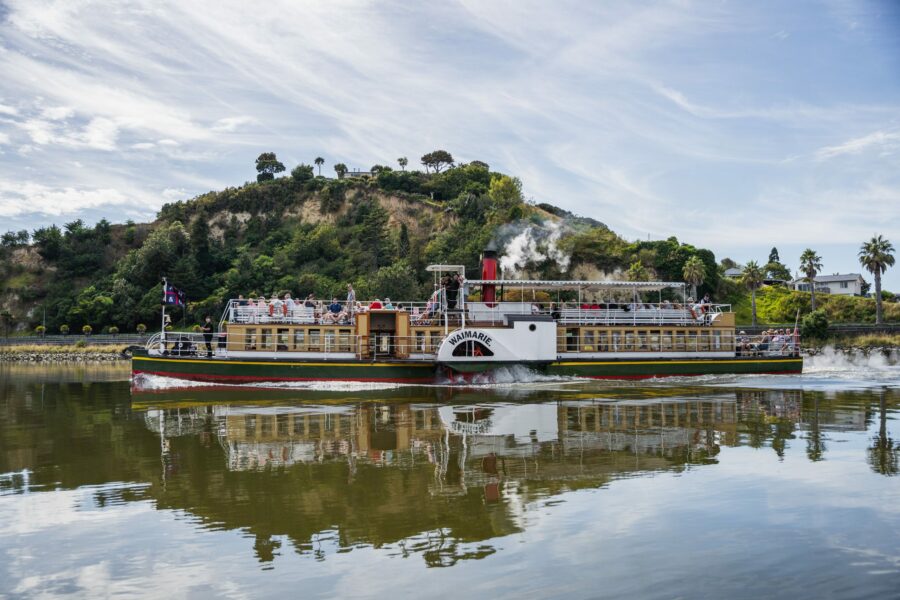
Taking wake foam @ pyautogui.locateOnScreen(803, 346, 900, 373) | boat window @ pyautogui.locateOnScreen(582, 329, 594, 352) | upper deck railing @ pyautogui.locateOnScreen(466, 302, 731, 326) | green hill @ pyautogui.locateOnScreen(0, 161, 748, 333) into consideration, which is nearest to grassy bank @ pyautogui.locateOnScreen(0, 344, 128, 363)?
green hill @ pyautogui.locateOnScreen(0, 161, 748, 333)

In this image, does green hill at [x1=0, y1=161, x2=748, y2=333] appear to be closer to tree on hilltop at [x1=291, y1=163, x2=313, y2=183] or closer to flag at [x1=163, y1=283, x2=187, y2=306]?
tree on hilltop at [x1=291, y1=163, x2=313, y2=183]

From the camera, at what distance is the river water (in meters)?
7.02

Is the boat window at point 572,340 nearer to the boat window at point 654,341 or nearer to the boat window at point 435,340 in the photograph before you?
the boat window at point 654,341

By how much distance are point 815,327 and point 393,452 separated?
190ft

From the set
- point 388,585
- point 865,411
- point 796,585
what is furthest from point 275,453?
point 865,411

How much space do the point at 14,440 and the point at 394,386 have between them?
48.4ft

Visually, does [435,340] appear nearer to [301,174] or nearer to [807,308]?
[807,308]

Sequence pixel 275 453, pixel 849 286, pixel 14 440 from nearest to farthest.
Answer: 1. pixel 275 453
2. pixel 14 440
3. pixel 849 286

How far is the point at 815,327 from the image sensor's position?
59688mm

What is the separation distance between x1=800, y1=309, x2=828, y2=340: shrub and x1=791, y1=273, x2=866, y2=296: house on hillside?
122 ft

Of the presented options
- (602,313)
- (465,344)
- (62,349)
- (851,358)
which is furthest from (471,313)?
(62,349)

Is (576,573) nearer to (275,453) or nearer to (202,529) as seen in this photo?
(202,529)

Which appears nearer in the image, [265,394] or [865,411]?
[865,411]

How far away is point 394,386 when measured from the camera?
2802cm
